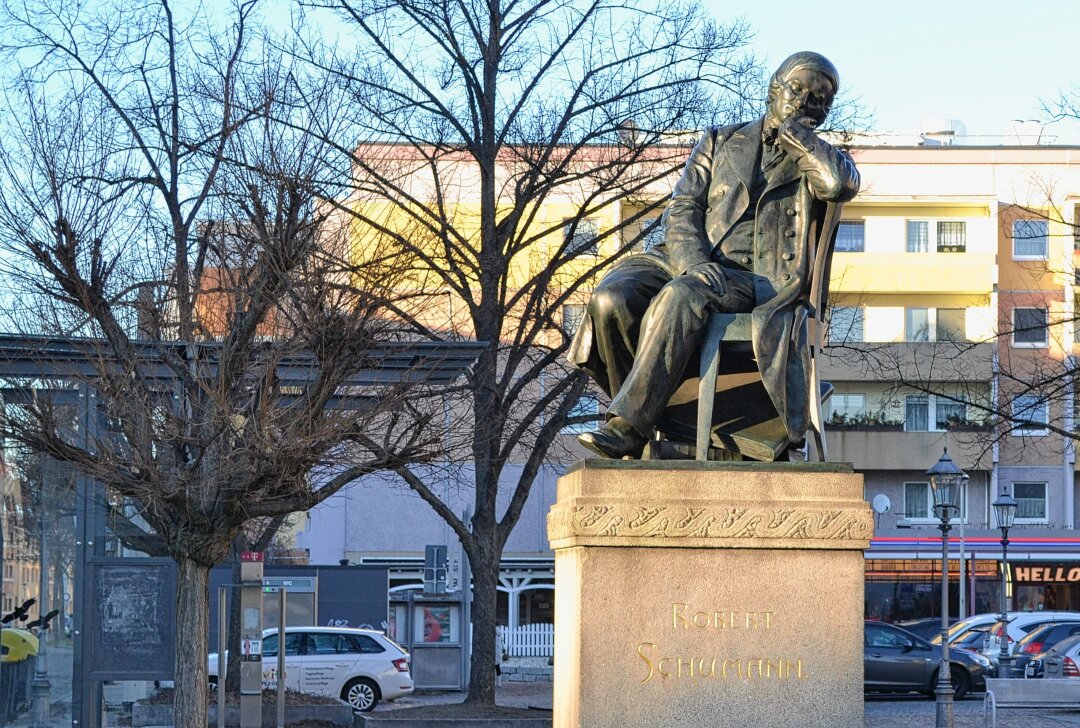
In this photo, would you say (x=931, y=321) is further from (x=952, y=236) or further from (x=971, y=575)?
(x=971, y=575)

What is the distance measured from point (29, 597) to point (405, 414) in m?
4.47

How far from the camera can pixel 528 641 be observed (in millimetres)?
37656

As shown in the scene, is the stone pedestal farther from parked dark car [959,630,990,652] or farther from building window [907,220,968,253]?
building window [907,220,968,253]

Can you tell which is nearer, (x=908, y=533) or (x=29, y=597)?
(x=29, y=597)

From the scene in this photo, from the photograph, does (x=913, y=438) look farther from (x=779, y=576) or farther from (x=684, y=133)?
(x=779, y=576)

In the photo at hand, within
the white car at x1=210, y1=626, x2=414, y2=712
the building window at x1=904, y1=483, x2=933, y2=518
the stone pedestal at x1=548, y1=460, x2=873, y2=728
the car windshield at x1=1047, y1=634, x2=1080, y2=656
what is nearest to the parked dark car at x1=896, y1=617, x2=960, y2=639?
the car windshield at x1=1047, y1=634, x2=1080, y2=656

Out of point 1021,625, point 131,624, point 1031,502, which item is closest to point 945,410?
point 1031,502

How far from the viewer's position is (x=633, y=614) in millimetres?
7102

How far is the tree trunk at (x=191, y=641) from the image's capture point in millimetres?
15773

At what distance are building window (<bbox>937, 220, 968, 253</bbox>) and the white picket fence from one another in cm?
1759

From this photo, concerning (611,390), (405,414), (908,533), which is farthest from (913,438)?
(611,390)

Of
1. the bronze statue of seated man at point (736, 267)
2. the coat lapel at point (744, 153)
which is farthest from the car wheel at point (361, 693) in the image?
the coat lapel at point (744, 153)

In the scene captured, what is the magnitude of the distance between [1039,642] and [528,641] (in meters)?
13.6

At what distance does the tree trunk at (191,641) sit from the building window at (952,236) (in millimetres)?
35455
